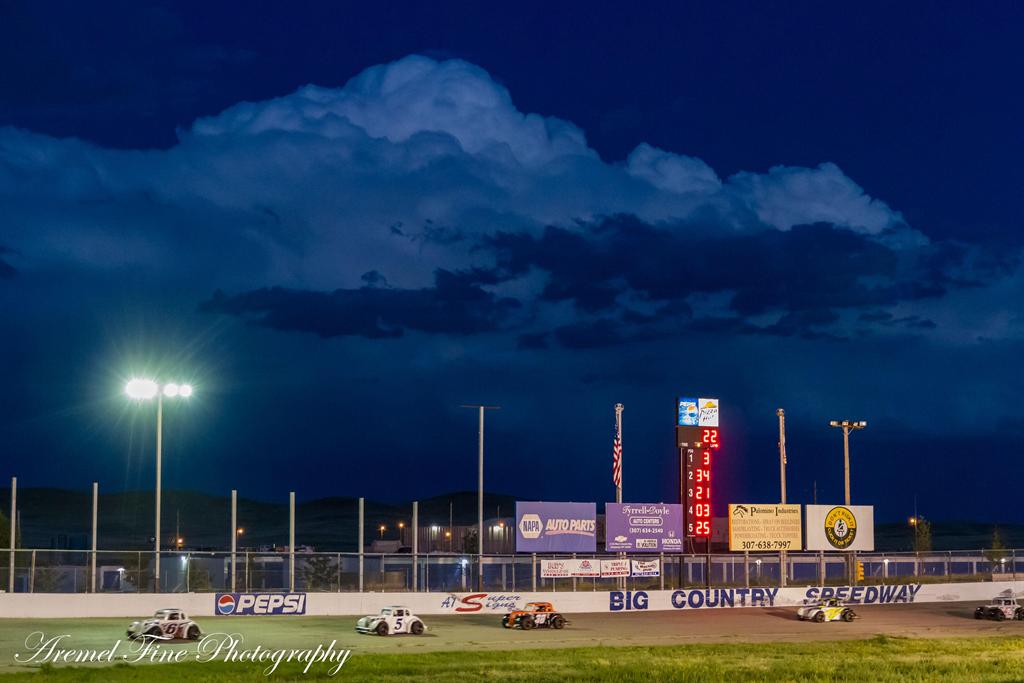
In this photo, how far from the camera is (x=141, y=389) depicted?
5400cm

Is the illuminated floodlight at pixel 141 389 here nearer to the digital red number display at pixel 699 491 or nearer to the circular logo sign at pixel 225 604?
the circular logo sign at pixel 225 604

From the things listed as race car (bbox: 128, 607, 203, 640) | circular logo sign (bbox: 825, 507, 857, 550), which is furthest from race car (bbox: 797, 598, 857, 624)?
race car (bbox: 128, 607, 203, 640)

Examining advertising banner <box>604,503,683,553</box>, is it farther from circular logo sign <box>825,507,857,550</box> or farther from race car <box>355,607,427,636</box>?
race car <box>355,607,427,636</box>

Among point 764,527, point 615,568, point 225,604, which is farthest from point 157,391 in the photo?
point 764,527

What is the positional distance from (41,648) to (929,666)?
2891 centimetres

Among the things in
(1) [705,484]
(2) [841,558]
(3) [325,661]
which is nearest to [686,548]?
(1) [705,484]

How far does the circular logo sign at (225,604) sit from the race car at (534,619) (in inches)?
510

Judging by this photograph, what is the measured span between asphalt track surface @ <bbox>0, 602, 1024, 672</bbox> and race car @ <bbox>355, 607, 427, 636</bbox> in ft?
1.75

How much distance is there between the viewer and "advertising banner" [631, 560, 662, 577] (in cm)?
6994

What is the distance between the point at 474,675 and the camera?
3500cm

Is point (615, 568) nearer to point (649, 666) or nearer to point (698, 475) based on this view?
point (698, 475)

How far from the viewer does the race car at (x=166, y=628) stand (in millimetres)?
42531

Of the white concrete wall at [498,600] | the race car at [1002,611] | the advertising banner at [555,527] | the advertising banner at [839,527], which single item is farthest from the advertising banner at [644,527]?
the race car at [1002,611]

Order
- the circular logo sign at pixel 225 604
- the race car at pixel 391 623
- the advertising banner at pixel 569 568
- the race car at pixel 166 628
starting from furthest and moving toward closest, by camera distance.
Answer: the advertising banner at pixel 569 568, the circular logo sign at pixel 225 604, the race car at pixel 391 623, the race car at pixel 166 628
